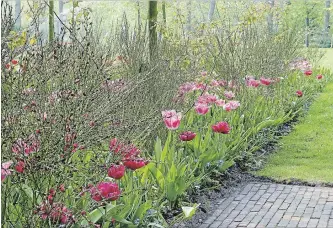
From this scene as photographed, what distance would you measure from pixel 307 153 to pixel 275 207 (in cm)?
229

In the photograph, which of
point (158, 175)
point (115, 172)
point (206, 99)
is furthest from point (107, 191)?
point (206, 99)

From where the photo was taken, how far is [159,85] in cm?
579

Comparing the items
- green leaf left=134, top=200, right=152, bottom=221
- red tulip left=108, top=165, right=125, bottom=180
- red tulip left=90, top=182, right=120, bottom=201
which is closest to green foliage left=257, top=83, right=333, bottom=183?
green leaf left=134, top=200, right=152, bottom=221

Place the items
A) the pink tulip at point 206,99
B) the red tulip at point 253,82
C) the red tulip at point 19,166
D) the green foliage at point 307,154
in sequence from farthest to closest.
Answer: the red tulip at point 253,82 → the green foliage at point 307,154 → the pink tulip at point 206,99 → the red tulip at point 19,166

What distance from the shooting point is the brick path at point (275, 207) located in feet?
15.2

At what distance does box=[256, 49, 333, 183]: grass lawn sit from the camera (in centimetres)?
620

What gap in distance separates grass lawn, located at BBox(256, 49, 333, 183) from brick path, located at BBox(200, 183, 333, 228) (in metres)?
0.45

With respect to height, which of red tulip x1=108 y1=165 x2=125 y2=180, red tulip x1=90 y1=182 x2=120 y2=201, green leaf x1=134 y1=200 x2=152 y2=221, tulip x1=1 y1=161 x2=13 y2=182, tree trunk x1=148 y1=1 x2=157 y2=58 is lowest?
green leaf x1=134 y1=200 x2=152 y2=221

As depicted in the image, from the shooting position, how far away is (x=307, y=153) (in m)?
7.20

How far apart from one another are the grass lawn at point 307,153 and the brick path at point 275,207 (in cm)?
45

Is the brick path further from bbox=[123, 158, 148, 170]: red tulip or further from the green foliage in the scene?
bbox=[123, 158, 148, 170]: red tulip

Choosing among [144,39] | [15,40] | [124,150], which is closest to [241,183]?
[144,39]

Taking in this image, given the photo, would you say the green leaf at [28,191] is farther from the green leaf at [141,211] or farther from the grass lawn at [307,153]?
the grass lawn at [307,153]

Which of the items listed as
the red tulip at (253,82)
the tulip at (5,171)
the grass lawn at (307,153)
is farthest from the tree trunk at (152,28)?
the tulip at (5,171)
